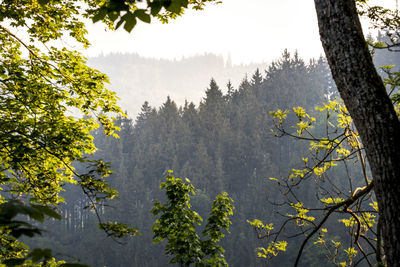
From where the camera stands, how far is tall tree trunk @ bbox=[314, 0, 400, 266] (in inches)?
82.7

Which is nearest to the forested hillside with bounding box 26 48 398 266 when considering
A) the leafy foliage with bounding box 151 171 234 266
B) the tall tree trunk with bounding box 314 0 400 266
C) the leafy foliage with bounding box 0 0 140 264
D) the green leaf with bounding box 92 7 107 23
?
the leafy foliage with bounding box 151 171 234 266

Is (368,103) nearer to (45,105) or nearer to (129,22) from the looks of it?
(129,22)

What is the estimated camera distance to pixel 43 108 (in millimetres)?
5379

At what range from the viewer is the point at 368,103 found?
2.20m

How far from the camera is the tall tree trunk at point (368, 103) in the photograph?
6.89ft

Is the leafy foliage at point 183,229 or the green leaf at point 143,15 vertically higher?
the green leaf at point 143,15

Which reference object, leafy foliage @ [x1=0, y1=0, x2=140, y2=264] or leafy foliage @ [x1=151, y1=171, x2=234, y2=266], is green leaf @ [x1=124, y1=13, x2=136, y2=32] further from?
leafy foliage @ [x1=151, y1=171, x2=234, y2=266]

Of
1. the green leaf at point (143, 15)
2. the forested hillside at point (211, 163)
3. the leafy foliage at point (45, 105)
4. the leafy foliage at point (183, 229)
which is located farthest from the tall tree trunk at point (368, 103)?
the forested hillside at point (211, 163)

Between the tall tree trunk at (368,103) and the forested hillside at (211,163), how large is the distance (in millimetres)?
38191

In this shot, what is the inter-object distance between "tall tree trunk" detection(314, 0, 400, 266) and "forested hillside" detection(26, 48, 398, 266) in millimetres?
38191

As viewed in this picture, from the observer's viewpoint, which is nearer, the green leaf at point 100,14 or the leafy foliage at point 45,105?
the green leaf at point 100,14

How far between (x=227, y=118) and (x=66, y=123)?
4579 cm

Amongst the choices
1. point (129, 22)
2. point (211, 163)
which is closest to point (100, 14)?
point (129, 22)

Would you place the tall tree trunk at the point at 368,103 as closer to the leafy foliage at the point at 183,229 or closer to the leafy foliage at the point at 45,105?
the leafy foliage at the point at 45,105
